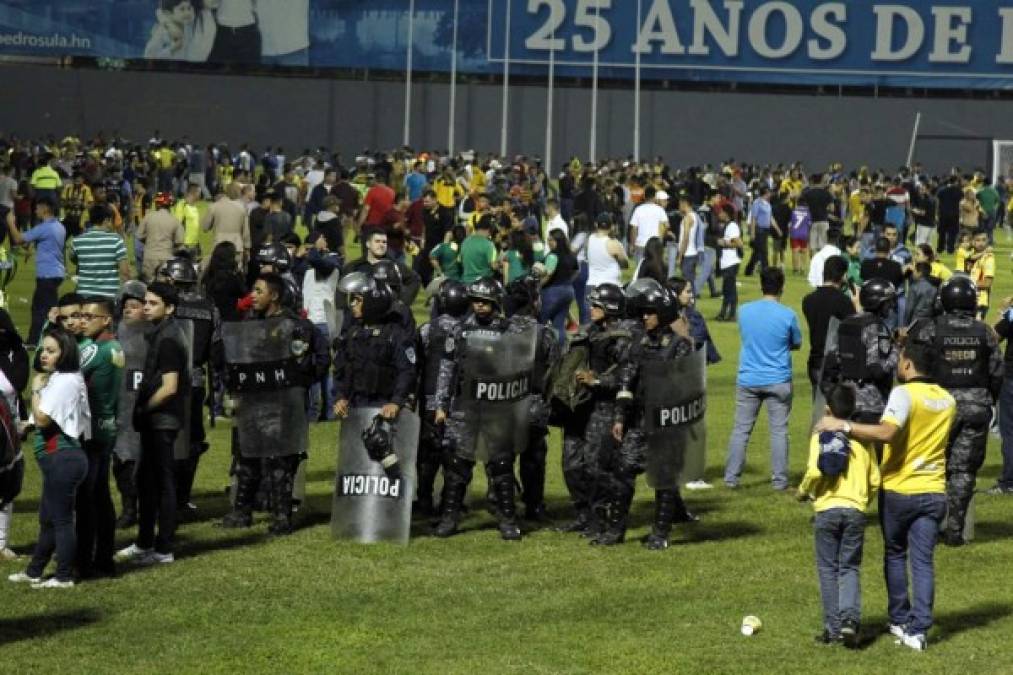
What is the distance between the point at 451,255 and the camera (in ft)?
72.2

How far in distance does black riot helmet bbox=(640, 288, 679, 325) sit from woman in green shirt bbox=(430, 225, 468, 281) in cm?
827

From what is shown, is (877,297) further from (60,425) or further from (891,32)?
(891,32)

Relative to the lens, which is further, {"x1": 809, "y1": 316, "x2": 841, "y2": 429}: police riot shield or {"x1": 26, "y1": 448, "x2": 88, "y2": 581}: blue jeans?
{"x1": 809, "y1": 316, "x2": 841, "y2": 429}: police riot shield

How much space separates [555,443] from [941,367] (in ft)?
17.2

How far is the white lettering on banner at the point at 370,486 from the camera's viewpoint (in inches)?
504

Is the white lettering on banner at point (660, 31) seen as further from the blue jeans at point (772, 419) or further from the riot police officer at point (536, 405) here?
the riot police officer at point (536, 405)

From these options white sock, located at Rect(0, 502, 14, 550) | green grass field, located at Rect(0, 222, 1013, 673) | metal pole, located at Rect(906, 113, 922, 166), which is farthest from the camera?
metal pole, located at Rect(906, 113, 922, 166)

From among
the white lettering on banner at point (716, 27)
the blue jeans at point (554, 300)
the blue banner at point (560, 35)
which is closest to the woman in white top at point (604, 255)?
the blue jeans at point (554, 300)

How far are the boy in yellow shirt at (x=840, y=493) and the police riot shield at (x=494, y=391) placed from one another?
3.36 meters

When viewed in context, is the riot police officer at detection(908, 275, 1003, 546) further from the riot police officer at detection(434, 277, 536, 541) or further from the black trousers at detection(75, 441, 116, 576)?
the black trousers at detection(75, 441, 116, 576)

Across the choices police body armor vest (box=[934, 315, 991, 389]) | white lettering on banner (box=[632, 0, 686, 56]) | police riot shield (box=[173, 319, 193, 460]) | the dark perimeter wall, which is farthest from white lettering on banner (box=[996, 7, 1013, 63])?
police riot shield (box=[173, 319, 193, 460])

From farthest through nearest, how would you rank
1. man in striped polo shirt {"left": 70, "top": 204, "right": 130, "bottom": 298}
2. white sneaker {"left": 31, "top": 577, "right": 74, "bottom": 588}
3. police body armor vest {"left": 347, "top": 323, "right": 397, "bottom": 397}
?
man in striped polo shirt {"left": 70, "top": 204, "right": 130, "bottom": 298} < police body armor vest {"left": 347, "top": 323, "right": 397, "bottom": 397} < white sneaker {"left": 31, "top": 577, "right": 74, "bottom": 588}

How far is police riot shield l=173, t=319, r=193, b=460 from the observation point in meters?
12.0

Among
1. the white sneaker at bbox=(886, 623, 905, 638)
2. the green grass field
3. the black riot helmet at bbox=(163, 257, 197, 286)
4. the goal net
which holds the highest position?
the goal net
